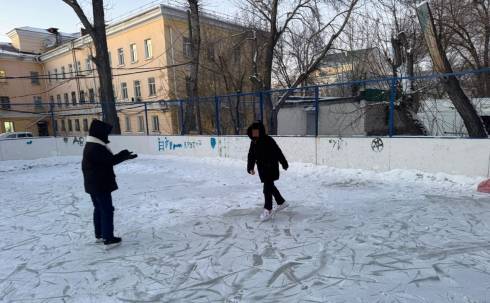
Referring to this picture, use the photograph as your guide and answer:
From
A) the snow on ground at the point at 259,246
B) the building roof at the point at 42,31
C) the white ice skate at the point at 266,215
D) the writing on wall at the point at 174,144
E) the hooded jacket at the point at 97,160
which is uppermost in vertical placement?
the building roof at the point at 42,31

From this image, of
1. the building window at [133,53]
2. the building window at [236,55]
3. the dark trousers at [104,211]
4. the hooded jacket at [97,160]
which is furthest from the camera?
the building window at [133,53]

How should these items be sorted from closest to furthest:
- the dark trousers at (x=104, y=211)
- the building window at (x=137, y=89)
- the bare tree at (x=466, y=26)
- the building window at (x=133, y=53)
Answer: the dark trousers at (x=104, y=211) < the bare tree at (x=466, y=26) < the building window at (x=133, y=53) < the building window at (x=137, y=89)

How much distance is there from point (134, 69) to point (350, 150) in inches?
906

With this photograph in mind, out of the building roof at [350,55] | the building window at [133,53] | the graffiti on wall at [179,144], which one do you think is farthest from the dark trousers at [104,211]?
the building window at [133,53]

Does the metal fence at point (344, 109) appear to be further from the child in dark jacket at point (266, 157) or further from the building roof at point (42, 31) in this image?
the building roof at point (42, 31)

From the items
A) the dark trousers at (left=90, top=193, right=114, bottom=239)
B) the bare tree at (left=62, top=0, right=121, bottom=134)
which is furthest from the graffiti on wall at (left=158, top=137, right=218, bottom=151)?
the dark trousers at (left=90, top=193, right=114, bottom=239)

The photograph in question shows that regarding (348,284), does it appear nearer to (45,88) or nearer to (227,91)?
(227,91)

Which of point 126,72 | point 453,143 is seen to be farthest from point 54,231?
point 126,72

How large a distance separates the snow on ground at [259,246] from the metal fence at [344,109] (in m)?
2.80

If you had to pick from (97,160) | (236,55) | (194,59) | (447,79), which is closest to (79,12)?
(194,59)

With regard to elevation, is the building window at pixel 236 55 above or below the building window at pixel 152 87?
above

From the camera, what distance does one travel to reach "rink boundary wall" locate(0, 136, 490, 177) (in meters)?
6.40

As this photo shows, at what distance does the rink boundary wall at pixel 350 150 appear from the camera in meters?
6.40

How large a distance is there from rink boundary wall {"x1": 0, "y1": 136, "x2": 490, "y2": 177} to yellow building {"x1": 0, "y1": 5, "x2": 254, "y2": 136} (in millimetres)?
1632
